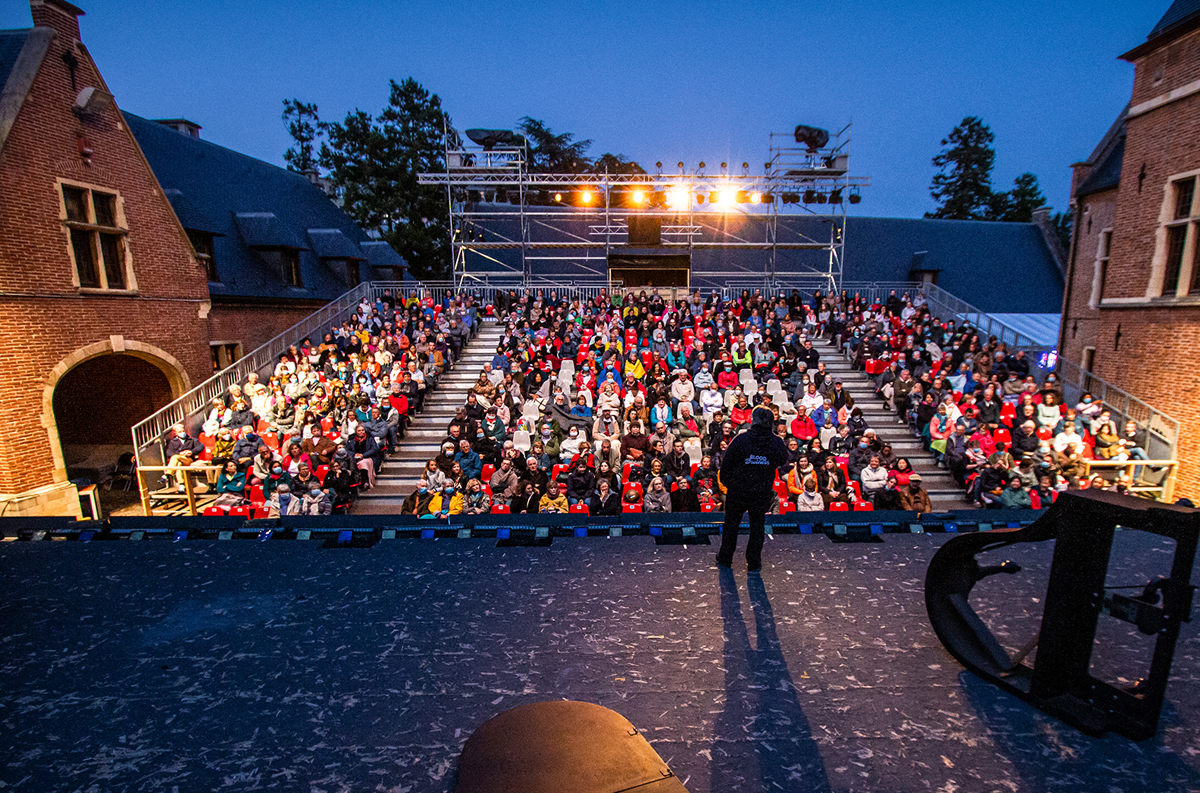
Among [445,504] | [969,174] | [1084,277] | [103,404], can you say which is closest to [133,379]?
[103,404]

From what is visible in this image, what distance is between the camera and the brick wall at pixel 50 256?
9438mm

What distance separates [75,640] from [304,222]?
810 inches

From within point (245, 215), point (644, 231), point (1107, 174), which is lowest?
point (245, 215)

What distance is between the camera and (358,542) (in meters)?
A: 4.50

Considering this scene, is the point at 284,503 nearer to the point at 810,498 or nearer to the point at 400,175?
the point at 810,498

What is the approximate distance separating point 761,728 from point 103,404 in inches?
701

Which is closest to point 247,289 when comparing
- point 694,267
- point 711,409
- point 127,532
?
point 127,532

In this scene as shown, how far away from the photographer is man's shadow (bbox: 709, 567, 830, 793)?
6.98 feet

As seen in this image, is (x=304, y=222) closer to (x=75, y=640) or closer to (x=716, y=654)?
(x=75, y=640)

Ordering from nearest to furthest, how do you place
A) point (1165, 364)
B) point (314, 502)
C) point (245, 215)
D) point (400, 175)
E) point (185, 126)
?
1. point (314, 502)
2. point (1165, 364)
3. point (245, 215)
4. point (185, 126)
5. point (400, 175)

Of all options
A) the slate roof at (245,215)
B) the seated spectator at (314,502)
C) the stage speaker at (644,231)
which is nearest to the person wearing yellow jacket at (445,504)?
the seated spectator at (314,502)

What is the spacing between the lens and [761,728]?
2.39 meters

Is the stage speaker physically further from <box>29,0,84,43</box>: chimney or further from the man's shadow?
the man's shadow

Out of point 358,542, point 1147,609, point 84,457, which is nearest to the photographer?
point 1147,609
